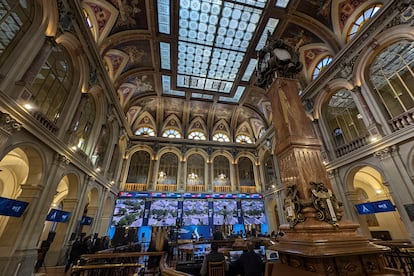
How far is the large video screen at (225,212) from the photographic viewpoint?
1392 centimetres

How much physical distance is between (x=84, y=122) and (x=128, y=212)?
25.6 ft

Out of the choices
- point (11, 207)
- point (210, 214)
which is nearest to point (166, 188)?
point (210, 214)

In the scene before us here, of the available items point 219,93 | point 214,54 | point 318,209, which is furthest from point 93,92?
point 318,209

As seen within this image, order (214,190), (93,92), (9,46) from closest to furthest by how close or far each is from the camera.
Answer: (9,46) < (93,92) < (214,190)

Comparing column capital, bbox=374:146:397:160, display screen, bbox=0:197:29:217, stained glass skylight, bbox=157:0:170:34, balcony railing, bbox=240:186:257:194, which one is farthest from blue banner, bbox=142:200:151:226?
column capital, bbox=374:146:397:160

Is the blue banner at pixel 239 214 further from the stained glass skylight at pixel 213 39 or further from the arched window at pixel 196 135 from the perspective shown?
the stained glass skylight at pixel 213 39

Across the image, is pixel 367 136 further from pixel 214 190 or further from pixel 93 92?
pixel 93 92

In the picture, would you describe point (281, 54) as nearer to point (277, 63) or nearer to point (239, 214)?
point (277, 63)

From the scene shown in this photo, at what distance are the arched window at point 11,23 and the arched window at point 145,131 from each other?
37.8ft

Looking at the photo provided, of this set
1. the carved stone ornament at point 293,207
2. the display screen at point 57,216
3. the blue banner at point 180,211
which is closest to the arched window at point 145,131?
the blue banner at point 180,211

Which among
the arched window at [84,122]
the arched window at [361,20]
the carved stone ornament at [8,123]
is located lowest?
the carved stone ornament at [8,123]

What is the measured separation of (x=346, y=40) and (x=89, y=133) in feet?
44.9

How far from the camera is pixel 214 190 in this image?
15.3 metres

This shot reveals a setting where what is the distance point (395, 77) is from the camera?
711cm
